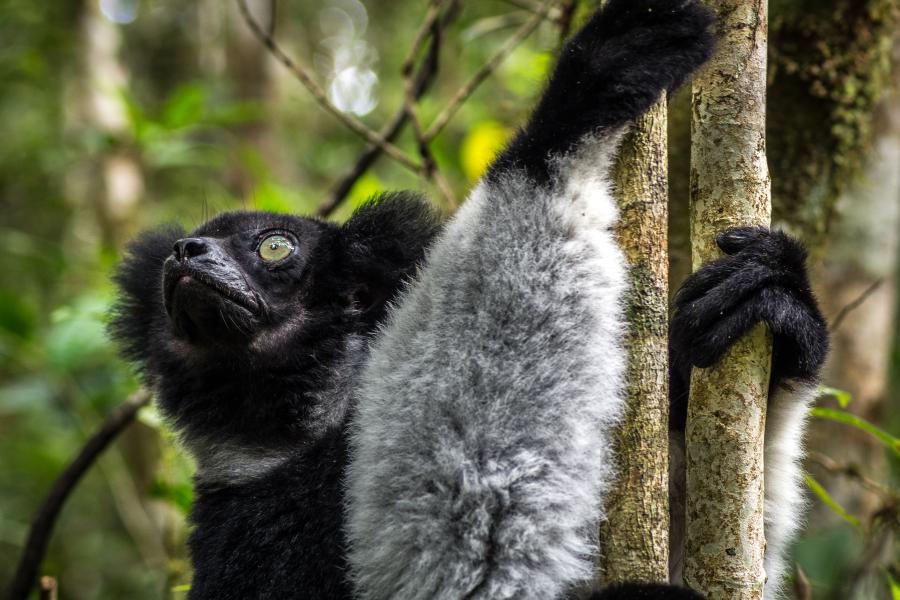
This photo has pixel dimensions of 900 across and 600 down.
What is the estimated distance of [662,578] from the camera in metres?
1.94

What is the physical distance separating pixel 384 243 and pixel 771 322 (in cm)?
133

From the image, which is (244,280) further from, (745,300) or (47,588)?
(745,300)

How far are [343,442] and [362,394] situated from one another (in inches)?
11.2

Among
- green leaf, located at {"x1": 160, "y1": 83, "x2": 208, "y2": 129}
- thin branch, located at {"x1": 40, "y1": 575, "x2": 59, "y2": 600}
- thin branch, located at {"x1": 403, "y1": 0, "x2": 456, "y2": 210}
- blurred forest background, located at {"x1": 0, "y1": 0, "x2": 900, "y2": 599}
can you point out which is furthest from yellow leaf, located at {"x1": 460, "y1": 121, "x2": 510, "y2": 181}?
thin branch, located at {"x1": 40, "y1": 575, "x2": 59, "y2": 600}

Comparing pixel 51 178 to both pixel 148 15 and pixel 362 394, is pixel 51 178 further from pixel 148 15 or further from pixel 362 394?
pixel 362 394

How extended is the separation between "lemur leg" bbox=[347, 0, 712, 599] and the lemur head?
2.22ft

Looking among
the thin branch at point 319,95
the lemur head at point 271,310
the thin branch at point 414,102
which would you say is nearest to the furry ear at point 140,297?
the lemur head at point 271,310

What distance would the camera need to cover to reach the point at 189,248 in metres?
2.75

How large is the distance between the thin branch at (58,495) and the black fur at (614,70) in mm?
2710

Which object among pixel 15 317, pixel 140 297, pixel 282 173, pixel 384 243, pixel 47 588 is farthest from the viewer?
pixel 282 173

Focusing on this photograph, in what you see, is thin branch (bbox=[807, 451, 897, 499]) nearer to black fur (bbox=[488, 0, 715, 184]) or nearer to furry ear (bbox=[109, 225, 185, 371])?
black fur (bbox=[488, 0, 715, 184])

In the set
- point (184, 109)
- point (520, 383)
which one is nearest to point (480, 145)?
point (184, 109)

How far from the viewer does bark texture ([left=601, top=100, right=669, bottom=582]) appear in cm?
193

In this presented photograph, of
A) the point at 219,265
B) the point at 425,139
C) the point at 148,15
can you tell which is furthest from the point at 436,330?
the point at 148,15
